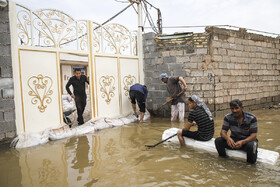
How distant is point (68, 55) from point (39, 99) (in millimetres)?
1311

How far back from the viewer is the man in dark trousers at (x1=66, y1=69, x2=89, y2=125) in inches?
236

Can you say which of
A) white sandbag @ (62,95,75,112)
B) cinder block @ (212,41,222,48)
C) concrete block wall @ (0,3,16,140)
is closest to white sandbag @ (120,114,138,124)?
white sandbag @ (62,95,75,112)

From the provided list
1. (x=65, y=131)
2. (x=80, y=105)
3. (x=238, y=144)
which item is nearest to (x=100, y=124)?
(x=80, y=105)

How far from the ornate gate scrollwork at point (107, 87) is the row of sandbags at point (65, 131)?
0.69 metres

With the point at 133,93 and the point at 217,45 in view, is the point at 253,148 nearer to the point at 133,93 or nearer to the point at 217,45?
the point at 133,93

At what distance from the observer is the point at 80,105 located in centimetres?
619

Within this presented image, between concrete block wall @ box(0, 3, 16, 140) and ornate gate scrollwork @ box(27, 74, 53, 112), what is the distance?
0.46m

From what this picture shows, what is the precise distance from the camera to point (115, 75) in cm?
682

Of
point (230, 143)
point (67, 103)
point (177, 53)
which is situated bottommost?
point (230, 143)

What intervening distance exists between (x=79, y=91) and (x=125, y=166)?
11.1ft

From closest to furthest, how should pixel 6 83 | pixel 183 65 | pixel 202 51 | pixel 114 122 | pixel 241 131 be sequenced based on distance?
pixel 241 131
pixel 6 83
pixel 114 122
pixel 202 51
pixel 183 65

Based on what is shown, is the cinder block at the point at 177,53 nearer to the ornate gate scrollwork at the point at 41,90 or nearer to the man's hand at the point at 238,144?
the ornate gate scrollwork at the point at 41,90

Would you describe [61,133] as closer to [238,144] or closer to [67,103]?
[67,103]

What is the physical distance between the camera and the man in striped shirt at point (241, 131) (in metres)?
3.08
